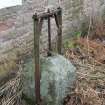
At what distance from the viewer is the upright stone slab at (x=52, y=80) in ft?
10.9

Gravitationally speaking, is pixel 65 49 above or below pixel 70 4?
below

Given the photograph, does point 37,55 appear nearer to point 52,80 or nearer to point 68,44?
point 52,80

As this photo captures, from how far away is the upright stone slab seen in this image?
3326 millimetres

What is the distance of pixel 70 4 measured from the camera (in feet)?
16.2

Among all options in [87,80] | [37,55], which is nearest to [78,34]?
[87,80]

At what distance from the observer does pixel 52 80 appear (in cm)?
332

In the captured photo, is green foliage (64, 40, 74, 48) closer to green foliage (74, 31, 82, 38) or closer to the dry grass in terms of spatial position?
the dry grass

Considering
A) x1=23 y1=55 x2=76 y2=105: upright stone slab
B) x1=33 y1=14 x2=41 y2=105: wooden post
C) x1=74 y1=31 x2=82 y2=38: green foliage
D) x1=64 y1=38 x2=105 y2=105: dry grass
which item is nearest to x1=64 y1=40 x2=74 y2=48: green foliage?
x1=64 y1=38 x2=105 y2=105: dry grass

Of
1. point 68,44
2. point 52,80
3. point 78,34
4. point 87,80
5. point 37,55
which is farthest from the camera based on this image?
point 78,34

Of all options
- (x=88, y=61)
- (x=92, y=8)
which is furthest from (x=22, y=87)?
(x=92, y=8)

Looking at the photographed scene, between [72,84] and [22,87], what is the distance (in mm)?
556

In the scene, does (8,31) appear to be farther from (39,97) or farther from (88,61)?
(88,61)

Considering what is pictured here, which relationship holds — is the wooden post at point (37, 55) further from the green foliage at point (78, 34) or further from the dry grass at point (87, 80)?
the green foliage at point (78, 34)

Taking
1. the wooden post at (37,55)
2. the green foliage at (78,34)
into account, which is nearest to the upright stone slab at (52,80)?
the wooden post at (37,55)
